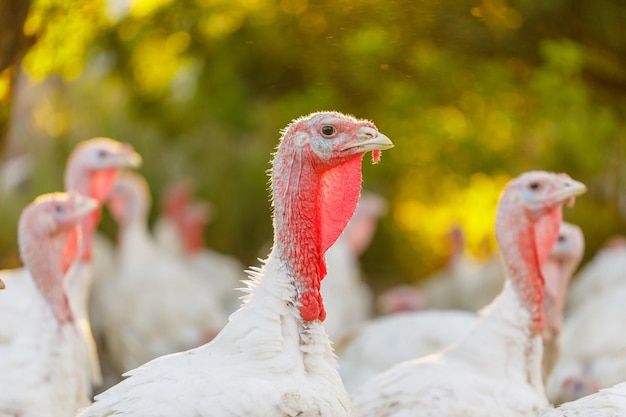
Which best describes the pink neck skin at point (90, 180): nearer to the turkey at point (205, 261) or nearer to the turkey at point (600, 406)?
the turkey at point (205, 261)

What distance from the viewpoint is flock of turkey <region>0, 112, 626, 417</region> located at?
146 inches

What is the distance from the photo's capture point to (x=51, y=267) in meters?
5.08

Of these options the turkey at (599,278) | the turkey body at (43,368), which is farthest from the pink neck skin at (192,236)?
the turkey body at (43,368)

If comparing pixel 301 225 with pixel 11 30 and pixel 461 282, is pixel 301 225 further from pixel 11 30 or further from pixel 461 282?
pixel 461 282

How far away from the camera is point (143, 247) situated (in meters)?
9.60

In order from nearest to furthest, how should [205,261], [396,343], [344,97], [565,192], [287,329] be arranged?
[287,329], [565,192], [396,343], [344,97], [205,261]

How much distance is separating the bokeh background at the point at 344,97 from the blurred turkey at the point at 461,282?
0.37 meters

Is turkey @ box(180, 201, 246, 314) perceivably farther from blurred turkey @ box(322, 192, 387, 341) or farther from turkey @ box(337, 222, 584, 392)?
turkey @ box(337, 222, 584, 392)

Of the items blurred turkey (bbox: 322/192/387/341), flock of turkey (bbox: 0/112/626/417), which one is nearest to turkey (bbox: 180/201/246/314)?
blurred turkey (bbox: 322/192/387/341)

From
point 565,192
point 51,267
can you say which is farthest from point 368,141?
point 51,267

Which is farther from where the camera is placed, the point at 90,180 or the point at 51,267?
the point at 90,180

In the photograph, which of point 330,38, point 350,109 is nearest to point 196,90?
point 350,109

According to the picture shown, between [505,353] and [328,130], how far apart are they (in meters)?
1.37

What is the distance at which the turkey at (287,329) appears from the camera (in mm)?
3572
